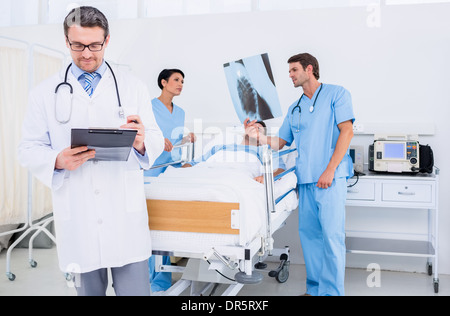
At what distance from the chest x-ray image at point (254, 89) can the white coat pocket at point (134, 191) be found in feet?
5.09

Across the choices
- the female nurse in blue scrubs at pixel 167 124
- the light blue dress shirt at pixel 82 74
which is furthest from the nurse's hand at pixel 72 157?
the female nurse in blue scrubs at pixel 167 124

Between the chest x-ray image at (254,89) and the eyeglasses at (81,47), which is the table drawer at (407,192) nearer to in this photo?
the chest x-ray image at (254,89)

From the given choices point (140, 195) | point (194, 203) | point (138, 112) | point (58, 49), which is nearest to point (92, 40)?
point (138, 112)

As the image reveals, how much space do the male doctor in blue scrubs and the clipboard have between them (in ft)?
4.27

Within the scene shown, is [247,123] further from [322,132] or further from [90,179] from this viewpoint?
[90,179]

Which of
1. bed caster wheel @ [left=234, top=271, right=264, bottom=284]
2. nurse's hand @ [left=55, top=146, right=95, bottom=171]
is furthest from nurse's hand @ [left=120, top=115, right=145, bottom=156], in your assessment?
bed caster wheel @ [left=234, top=271, right=264, bottom=284]

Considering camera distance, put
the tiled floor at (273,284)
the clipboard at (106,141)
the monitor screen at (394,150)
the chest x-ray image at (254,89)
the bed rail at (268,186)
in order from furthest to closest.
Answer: the chest x-ray image at (254,89), the monitor screen at (394,150), the tiled floor at (273,284), the bed rail at (268,186), the clipboard at (106,141)

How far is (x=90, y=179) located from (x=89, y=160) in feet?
0.19

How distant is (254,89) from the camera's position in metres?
2.76

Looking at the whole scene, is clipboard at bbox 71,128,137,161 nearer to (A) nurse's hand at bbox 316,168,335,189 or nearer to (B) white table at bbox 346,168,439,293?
(A) nurse's hand at bbox 316,168,335,189

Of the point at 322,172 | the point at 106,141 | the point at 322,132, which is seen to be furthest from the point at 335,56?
the point at 106,141

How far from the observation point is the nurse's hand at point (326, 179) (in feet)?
7.33

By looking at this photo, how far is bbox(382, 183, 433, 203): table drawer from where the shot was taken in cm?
255

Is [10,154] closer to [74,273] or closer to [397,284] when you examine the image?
[74,273]
